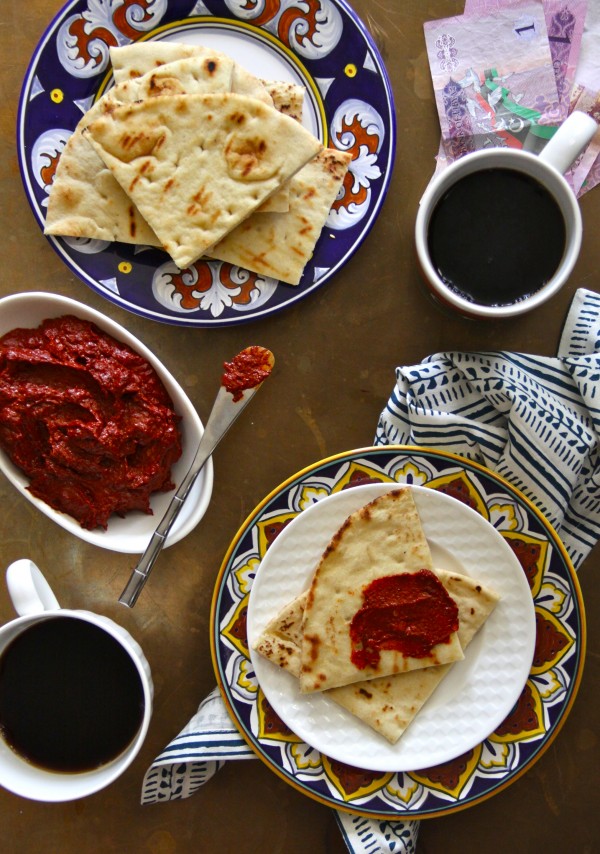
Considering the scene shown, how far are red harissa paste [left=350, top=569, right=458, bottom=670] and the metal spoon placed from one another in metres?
0.44

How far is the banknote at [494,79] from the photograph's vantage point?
1.62m

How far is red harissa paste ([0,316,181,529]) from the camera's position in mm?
1464

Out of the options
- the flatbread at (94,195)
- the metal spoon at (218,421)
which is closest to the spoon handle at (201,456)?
the metal spoon at (218,421)

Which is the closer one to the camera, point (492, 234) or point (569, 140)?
point (569, 140)

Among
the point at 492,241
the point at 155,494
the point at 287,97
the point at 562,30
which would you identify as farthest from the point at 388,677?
the point at 562,30

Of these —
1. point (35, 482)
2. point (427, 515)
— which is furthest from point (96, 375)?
point (427, 515)

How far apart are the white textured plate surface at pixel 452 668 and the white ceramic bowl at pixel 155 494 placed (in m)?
0.20

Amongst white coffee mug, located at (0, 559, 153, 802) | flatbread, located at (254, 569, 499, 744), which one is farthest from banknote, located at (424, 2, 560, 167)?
white coffee mug, located at (0, 559, 153, 802)

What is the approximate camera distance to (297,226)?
5.14 feet

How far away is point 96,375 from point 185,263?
30cm

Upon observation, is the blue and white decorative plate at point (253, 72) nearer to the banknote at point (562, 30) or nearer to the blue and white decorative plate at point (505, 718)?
the banknote at point (562, 30)

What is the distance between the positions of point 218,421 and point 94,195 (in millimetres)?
560

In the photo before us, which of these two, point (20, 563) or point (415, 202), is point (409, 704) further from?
point (415, 202)

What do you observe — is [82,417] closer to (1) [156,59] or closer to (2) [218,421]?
(2) [218,421]
